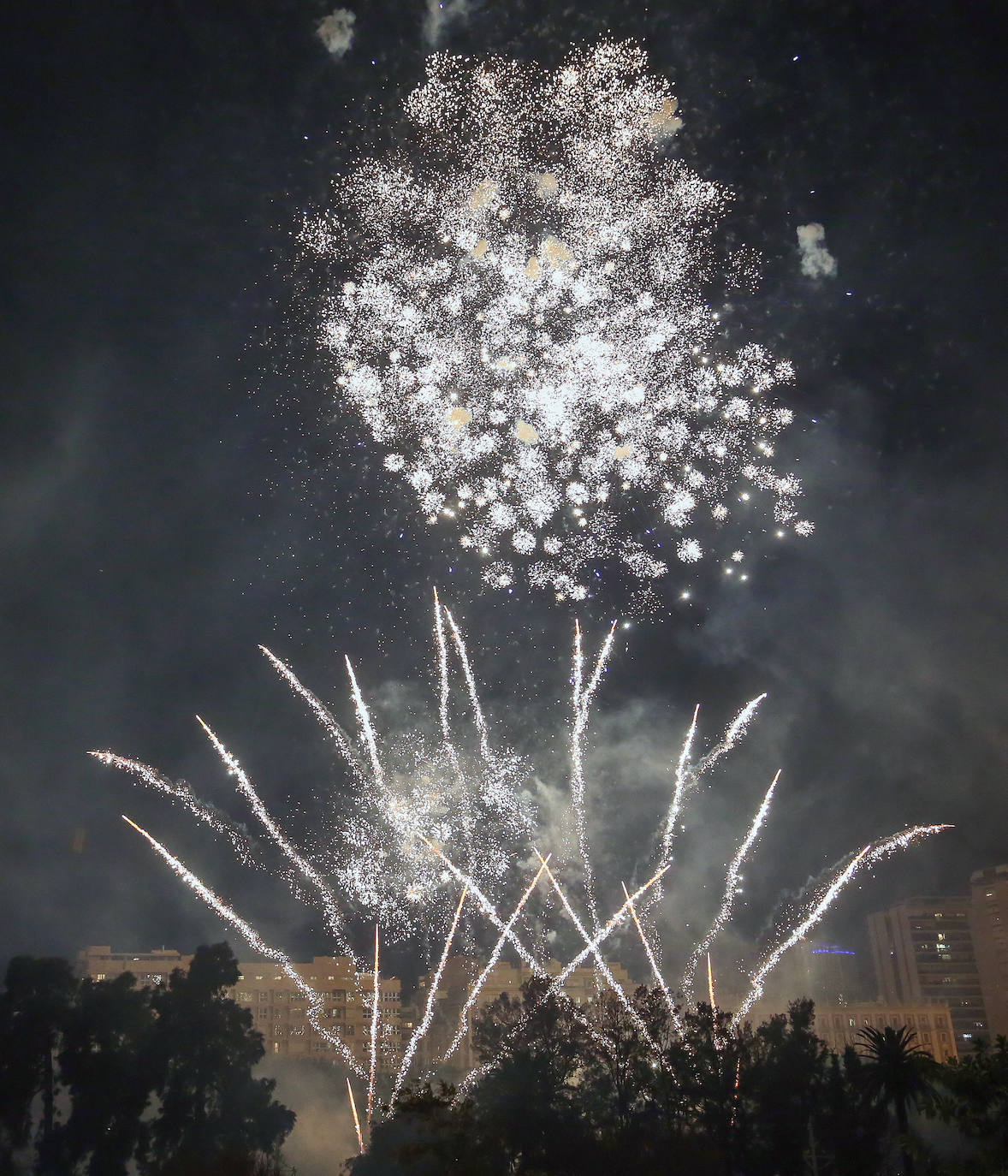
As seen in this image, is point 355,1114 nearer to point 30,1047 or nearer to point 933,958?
point 30,1047

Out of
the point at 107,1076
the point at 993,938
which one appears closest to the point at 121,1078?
the point at 107,1076

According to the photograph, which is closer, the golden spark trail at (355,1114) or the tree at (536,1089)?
the tree at (536,1089)

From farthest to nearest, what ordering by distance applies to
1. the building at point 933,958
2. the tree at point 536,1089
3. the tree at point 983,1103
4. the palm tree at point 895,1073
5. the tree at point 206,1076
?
the building at point 933,958
the tree at point 206,1076
the palm tree at point 895,1073
the tree at point 536,1089
the tree at point 983,1103

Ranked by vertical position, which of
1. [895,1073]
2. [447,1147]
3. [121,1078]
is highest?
[895,1073]

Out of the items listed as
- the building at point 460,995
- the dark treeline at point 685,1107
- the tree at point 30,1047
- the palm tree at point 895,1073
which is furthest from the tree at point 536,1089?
the building at point 460,995

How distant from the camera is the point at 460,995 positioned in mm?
113500

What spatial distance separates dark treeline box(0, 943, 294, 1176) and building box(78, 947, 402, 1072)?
53.0 m

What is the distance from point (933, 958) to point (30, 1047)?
486 feet

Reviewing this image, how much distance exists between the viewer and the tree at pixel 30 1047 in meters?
45.2

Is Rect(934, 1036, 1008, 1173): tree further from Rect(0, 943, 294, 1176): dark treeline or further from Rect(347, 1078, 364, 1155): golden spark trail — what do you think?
Rect(347, 1078, 364, 1155): golden spark trail

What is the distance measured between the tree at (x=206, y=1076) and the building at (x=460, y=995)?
179 feet

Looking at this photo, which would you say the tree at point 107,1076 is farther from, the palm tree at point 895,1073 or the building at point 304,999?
the building at point 304,999

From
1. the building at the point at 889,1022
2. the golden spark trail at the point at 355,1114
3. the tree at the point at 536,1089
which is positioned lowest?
the golden spark trail at the point at 355,1114

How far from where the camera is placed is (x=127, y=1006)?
157 ft
